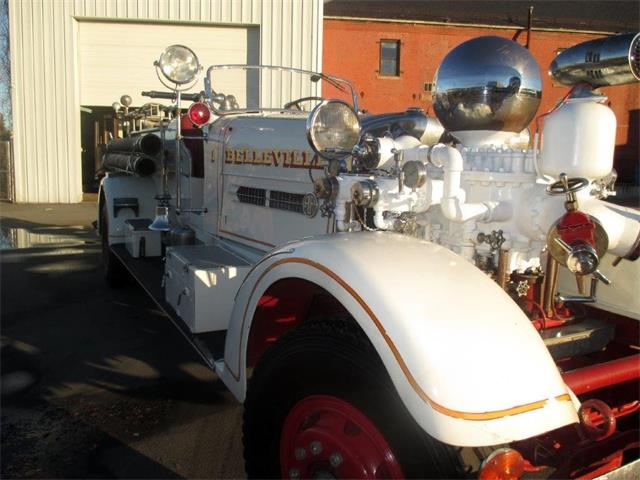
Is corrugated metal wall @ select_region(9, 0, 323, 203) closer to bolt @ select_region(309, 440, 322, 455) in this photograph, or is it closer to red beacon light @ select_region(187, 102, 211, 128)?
red beacon light @ select_region(187, 102, 211, 128)

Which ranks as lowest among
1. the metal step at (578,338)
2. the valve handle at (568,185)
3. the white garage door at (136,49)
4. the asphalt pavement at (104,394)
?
the asphalt pavement at (104,394)

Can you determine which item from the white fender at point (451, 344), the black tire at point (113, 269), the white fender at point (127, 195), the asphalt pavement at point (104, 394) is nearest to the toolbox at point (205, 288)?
the asphalt pavement at point (104, 394)

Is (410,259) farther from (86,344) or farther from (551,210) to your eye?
(86,344)

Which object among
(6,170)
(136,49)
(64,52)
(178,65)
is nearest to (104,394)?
(178,65)

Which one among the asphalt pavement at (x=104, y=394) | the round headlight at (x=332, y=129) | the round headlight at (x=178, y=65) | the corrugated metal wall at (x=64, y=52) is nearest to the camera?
the round headlight at (x=332, y=129)

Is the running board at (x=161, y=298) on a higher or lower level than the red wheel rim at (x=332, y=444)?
lower

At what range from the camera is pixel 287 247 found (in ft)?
7.42

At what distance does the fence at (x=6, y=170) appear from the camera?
17.0 m

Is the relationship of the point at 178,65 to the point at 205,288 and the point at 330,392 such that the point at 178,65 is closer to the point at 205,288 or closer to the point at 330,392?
the point at 205,288

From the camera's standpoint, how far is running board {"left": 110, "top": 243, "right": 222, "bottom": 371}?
3.25 metres

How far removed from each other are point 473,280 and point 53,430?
269 cm

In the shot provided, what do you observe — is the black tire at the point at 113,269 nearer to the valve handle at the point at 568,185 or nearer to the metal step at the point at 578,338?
the metal step at the point at 578,338

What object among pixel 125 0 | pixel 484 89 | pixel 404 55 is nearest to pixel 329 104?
pixel 484 89

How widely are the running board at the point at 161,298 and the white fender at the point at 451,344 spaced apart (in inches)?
56.2
